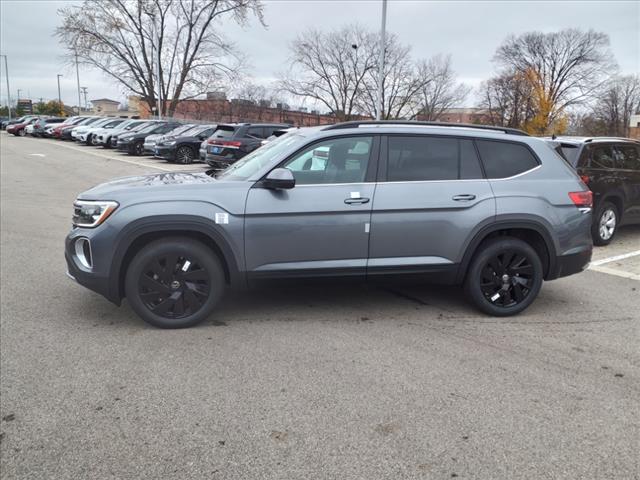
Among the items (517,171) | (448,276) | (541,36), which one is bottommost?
(448,276)

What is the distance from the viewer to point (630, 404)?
352cm

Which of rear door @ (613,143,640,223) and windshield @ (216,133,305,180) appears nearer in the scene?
windshield @ (216,133,305,180)

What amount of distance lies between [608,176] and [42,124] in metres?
47.4

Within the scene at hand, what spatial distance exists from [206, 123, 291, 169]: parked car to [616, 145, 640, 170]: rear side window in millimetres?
10902

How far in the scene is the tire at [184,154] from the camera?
2198 centimetres

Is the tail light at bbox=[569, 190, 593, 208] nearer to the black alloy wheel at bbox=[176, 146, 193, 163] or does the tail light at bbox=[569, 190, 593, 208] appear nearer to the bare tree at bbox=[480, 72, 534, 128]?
the black alloy wheel at bbox=[176, 146, 193, 163]

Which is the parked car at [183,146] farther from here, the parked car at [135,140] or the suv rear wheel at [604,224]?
the suv rear wheel at [604,224]

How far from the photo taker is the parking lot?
2.86m

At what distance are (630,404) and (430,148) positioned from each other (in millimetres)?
2591

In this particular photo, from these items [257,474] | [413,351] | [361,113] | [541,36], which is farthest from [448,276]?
[541,36]

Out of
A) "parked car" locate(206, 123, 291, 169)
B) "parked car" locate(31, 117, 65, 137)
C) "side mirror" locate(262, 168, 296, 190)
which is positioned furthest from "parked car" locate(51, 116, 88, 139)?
"side mirror" locate(262, 168, 296, 190)

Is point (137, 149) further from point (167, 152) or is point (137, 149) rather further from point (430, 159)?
point (430, 159)

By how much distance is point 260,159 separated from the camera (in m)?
5.01

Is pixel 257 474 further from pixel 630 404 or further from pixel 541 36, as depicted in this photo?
pixel 541 36
